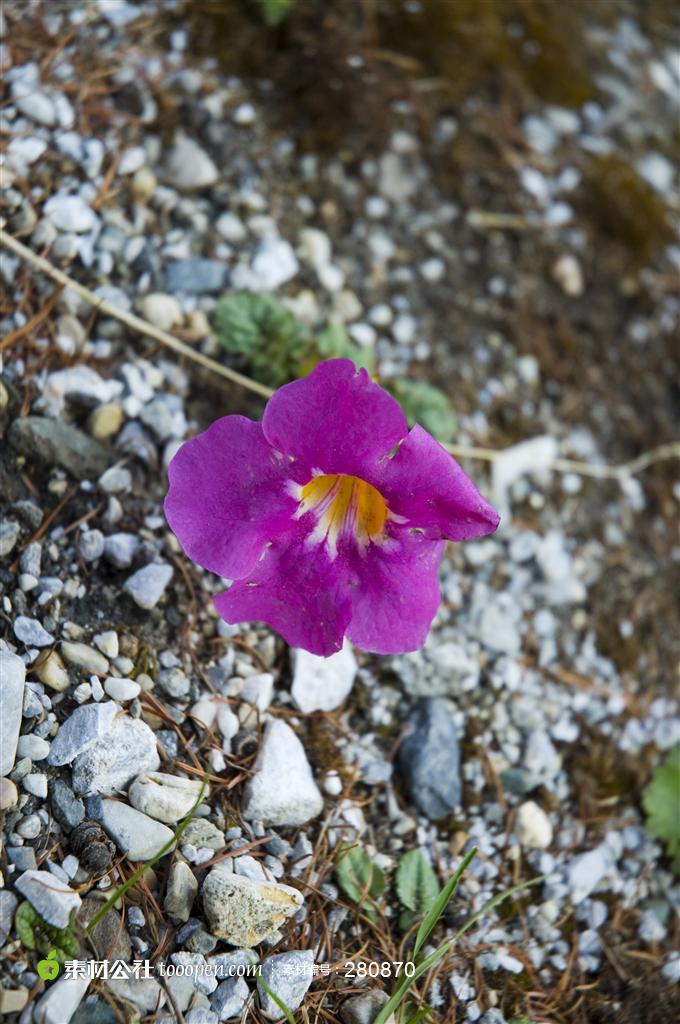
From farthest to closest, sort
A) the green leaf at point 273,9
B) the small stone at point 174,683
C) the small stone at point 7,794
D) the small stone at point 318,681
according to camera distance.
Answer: the green leaf at point 273,9 → the small stone at point 318,681 → the small stone at point 174,683 → the small stone at point 7,794

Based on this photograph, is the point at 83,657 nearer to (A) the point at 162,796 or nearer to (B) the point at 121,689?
(B) the point at 121,689

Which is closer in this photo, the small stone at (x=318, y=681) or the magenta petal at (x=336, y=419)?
the magenta petal at (x=336, y=419)

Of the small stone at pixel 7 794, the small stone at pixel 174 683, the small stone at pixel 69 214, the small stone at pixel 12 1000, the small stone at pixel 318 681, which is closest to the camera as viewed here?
the small stone at pixel 12 1000

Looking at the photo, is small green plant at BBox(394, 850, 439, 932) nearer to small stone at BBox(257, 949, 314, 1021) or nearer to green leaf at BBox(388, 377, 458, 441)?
small stone at BBox(257, 949, 314, 1021)

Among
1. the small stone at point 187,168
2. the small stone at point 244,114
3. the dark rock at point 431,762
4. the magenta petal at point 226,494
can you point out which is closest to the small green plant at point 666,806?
the dark rock at point 431,762

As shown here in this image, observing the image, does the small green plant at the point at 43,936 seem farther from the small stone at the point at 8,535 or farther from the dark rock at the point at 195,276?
the dark rock at the point at 195,276

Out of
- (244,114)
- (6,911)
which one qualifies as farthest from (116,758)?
(244,114)

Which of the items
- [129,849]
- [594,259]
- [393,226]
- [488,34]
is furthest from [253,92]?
[129,849]
